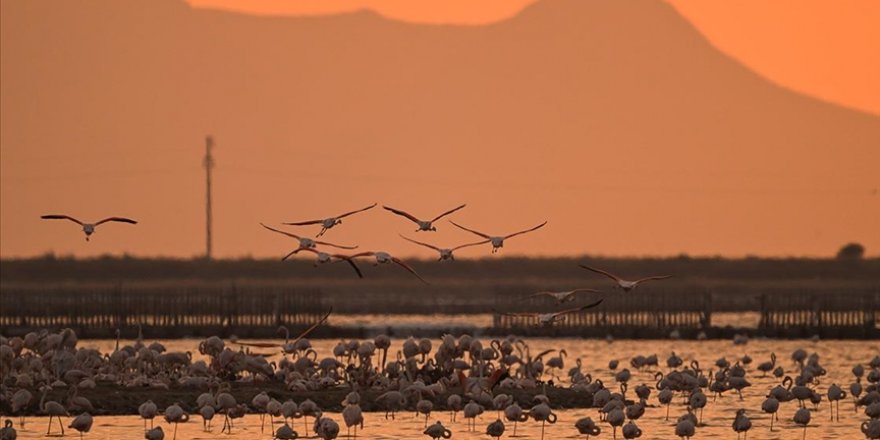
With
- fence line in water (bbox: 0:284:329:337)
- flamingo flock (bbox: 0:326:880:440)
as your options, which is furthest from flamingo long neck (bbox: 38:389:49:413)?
fence line in water (bbox: 0:284:329:337)

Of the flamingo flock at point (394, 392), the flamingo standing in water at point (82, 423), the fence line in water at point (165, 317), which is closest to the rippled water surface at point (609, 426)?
the flamingo flock at point (394, 392)

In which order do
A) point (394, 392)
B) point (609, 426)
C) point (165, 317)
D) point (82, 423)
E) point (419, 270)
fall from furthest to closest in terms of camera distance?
point (419, 270)
point (165, 317)
point (394, 392)
point (609, 426)
point (82, 423)

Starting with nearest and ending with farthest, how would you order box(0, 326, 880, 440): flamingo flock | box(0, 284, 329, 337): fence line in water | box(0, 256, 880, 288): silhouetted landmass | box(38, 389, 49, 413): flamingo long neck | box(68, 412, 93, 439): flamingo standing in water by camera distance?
box(68, 412, 93, 439): flamingo standing in water < box(0, 326, 880, 440): flamingo flock < box(38, 389, 49, 413): flamingo long neck < box(0, 284, 329, 337): fence line in water < box(0, 256, 880, 288): silhouetted landmass

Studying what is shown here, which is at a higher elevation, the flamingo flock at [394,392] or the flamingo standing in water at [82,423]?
the flamingo flock at [394,392]

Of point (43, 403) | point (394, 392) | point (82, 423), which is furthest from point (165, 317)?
point (82, 423)

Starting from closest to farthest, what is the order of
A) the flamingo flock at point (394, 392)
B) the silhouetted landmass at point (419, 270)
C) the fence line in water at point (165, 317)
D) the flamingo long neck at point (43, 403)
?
the flamingo flock at point (394, 392) < the flamingo long neck at point (43, 403) < the fence line in water at point (165, 317) < the silhouetted landmass at point (419, 270)

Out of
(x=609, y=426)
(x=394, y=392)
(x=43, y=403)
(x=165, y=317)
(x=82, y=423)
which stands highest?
(x=165, y=317)

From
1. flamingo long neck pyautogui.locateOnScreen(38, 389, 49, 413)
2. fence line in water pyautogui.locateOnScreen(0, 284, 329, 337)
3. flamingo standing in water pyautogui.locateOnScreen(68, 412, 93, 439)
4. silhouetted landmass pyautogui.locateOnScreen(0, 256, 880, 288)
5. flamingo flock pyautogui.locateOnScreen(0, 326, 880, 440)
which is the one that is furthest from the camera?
silhouetted landmass pyautogui.locateOnScreen(0, 256, 880, 288)

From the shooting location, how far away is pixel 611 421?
3372 centimetres

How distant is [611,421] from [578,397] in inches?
234

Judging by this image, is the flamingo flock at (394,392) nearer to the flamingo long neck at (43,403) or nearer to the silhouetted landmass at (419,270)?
the flamingo long neck at (43,403)

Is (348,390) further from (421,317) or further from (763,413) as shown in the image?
(421,317)

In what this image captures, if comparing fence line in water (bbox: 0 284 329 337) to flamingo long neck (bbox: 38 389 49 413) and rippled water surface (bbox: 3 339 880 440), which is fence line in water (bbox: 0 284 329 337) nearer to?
rippled water surface (bbox: 3 339 880 440)

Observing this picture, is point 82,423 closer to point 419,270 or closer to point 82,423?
point 82,423
